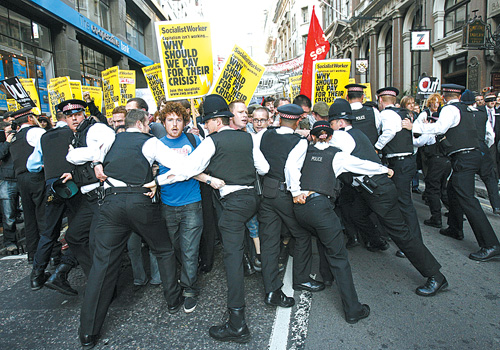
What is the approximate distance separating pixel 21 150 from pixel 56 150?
Result: 4.26ft

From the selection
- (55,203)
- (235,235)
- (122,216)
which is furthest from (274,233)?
(55,203)

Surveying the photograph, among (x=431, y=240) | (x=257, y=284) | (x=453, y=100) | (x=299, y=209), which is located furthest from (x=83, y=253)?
(x=453, y=100)

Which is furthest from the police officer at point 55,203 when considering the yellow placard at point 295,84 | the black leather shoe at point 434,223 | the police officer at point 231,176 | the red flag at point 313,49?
the yellow placard at point 295,84

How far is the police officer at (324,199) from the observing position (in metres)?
3.12

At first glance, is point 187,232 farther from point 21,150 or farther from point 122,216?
point 21,150

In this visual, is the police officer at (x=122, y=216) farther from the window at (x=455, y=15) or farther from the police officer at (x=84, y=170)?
the window at (x=455, y=15)

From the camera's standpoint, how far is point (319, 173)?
329 cm

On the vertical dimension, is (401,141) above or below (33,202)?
above

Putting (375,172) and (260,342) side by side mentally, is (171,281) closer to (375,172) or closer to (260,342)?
(260,342)

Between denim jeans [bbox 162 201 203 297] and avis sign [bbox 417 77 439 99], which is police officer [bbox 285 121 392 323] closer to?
denim jeans [bbox 162 201 203 297]

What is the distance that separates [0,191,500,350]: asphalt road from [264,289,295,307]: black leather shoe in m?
0.06

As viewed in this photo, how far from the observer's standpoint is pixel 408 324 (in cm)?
303

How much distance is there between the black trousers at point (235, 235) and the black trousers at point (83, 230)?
1490 millimetres

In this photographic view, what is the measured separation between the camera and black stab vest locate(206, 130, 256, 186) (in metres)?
3.26
